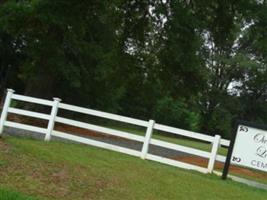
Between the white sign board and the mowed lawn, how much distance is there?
60cm

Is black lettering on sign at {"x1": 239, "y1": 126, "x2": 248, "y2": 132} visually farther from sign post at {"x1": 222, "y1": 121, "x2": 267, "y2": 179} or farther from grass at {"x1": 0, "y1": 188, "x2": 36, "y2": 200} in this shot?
grass at {"x1": 0, "y1": 188, "x2": 36, "y2": 200}

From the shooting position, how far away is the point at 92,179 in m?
9.78

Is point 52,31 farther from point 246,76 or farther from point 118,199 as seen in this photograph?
point 246,76

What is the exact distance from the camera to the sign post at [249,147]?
12.7 metres

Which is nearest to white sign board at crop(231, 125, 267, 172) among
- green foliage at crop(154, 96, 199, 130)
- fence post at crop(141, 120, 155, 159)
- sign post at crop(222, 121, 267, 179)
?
sign post at crop(222, 121, 267, 179)

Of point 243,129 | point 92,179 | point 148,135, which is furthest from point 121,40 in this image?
point 92,179

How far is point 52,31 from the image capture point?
1060 inches

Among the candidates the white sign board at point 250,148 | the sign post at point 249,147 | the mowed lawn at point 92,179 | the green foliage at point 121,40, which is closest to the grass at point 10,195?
the mowed lawn at point 92,179

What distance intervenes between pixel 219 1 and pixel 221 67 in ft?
127

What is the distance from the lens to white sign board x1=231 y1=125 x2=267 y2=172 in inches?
500

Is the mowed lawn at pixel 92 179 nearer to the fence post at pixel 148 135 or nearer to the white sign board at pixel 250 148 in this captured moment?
the white sign board at pixel 250 148

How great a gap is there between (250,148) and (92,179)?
4.50 metres

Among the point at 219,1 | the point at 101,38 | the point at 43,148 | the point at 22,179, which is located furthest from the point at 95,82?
the point at 22,179

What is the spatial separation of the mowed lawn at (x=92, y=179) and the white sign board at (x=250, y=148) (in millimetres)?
604
